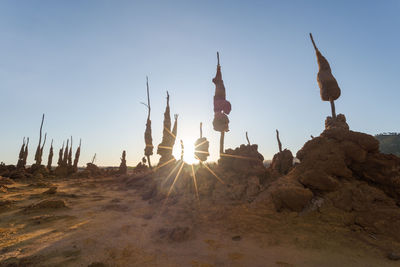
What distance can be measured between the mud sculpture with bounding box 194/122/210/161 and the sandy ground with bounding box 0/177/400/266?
36.6 feet

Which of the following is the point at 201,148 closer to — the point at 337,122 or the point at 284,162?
the point at 284,162

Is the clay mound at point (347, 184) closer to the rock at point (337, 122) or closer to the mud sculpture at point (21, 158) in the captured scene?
the rock at point (337, 122)

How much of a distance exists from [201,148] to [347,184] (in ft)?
46.7

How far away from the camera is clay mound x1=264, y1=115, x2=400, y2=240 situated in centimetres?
621

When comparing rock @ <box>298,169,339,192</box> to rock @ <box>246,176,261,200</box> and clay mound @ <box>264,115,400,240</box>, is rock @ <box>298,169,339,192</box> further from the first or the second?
rock @ <box>246,176,261,200</box>

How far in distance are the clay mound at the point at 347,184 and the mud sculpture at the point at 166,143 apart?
69.3ft

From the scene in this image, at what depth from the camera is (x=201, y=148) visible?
2036 cm

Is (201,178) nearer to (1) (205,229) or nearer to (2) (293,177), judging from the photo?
(1) (205,229)

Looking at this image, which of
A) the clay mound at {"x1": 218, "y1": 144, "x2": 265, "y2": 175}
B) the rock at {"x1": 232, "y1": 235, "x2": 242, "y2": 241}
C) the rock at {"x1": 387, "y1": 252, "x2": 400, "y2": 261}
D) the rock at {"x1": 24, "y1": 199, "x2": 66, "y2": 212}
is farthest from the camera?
the clay mound at {"x1": 218, "y1": 144, "x2": 265, "y2": 175}

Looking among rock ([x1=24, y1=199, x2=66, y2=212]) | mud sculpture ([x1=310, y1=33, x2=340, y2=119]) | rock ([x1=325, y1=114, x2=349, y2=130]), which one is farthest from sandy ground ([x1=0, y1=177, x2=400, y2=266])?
mud sculpture ([x1=310, y1=33, x2=340, y2=119])

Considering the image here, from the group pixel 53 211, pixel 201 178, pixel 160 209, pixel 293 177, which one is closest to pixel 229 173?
pixel 201 178

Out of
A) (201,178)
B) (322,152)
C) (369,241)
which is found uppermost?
(322,152)

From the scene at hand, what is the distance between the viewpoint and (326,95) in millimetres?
9953

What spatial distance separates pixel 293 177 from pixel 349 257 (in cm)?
362
